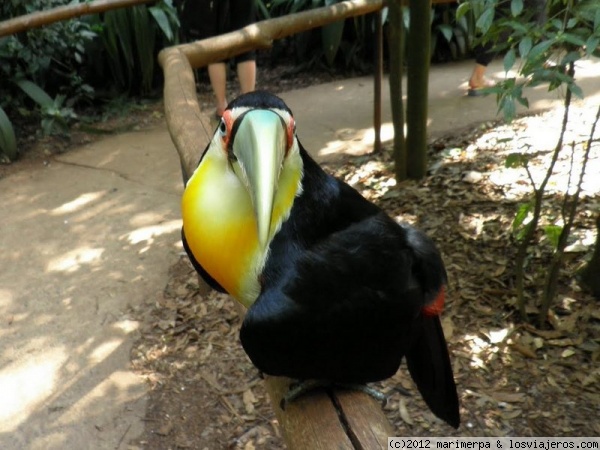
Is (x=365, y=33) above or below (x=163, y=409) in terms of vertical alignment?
above

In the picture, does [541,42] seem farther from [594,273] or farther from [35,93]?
[35,93]

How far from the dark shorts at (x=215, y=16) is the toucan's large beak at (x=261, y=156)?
3723 millimetres

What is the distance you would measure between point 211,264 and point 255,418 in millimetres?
1415

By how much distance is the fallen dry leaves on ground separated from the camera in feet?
8.55

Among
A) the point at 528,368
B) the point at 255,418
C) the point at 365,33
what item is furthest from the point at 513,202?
the point at 365,33

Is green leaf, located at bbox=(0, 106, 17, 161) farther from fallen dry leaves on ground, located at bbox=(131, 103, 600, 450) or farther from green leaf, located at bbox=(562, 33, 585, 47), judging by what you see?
green leaf, located at bbox=(562, 33, 585, 47)

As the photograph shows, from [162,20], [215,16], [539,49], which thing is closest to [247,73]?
[215,16]

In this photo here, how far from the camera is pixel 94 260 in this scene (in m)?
3.97

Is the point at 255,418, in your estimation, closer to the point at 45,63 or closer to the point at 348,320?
the point at 348,320

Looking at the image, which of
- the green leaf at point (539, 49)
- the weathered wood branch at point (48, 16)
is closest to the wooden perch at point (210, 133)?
the green leaf at point (539, 49)

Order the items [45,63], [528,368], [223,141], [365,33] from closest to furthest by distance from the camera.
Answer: [223,141], [528,368], [45,63], [365,33]

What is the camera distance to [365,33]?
6941 mm

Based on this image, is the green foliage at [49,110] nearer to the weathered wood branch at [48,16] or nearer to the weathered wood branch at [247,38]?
the weathered wood branch at [48,16]

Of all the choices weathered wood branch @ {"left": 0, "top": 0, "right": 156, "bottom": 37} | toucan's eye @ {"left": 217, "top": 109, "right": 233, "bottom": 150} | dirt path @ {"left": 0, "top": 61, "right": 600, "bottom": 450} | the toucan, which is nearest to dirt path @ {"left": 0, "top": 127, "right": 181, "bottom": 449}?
dirt path @ {"left": 0, "top": 61, "right": 600, "bottom": 450}
